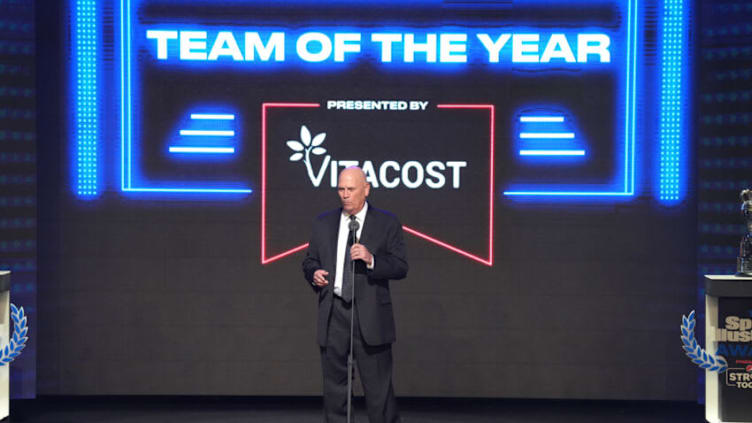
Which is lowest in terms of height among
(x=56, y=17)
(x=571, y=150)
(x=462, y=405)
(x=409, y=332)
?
(x=462, y=405)

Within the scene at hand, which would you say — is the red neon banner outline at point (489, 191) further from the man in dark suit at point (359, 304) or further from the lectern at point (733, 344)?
the man in dark suit at point (359, 304)

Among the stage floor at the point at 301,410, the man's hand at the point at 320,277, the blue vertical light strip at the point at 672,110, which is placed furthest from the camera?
the blue vertical light strip at the point at 672,110

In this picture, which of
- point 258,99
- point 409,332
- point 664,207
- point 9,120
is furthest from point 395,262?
point 9,120

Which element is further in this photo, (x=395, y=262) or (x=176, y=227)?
(x=176, y=227)

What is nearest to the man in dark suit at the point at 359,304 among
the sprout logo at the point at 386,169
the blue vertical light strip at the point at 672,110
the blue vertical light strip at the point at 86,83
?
the sprout logo at the point at 386,169

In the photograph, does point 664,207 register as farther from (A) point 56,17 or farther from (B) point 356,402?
(A) point 56,17

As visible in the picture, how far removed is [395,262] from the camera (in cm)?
392

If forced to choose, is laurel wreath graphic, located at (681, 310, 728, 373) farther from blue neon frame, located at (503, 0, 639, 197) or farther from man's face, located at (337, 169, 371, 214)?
man's face, located at (337, 169, 371, 214)

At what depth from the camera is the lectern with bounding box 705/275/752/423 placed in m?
4.70

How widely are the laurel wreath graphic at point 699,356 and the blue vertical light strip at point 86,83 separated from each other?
425 centimetres

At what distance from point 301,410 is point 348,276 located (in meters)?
1.95

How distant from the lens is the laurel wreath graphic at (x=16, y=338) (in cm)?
490

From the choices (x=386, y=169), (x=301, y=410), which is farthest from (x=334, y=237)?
(x=301, y=410)

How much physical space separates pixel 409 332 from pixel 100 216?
241 centimetres
